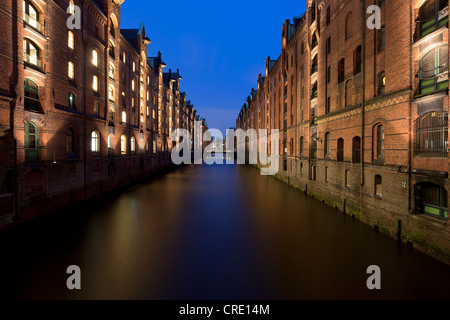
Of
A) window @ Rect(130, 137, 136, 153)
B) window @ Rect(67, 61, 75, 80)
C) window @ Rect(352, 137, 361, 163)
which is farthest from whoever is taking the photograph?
window @ Rect(130, 137, 136, 153)

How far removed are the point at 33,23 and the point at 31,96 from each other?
370 centimetres

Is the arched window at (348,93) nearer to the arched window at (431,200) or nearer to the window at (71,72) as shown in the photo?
the arched window at (431,200)

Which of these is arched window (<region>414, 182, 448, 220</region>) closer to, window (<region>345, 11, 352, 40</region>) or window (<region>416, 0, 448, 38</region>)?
window (<region>416, 0, 448, 38</region>)

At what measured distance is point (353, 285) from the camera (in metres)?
5.98

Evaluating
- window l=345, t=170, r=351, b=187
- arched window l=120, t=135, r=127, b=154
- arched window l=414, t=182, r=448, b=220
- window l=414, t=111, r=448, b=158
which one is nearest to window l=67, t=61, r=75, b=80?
arched window l=120, t=135, r=127, b=154

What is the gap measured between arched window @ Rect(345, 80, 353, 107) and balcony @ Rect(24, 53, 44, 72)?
17.0m

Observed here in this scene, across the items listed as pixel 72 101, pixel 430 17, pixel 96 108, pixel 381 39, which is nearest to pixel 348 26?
pixel 381 39

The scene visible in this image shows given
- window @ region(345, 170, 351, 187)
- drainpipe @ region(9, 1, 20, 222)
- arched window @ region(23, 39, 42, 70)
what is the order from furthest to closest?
window @ region(345, 170, 351, 187) < arched window @ region(23, 39, 42, 70) < drainpipe @ region(9, 1, 20, 222)

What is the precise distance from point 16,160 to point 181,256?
8.64m

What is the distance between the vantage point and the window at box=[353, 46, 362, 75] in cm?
1204

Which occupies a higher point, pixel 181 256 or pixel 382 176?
pixel 382 176
